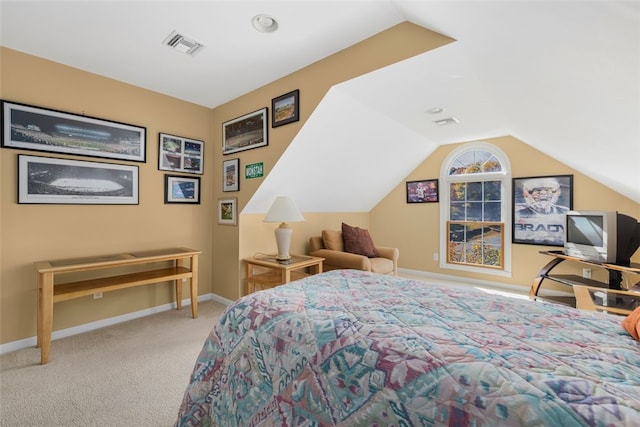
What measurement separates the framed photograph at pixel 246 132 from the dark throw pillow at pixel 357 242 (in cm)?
178

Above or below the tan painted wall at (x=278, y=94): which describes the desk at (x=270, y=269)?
below

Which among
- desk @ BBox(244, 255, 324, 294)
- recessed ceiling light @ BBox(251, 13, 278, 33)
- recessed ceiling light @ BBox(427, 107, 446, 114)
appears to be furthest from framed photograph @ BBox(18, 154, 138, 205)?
recessed ceiling light @ BBox(427, 107, 446, 114)

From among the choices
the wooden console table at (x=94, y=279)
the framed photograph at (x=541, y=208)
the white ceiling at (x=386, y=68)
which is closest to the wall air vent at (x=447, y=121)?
the white ceiling at (x=386, y=68)

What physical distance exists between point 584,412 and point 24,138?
3.79 m

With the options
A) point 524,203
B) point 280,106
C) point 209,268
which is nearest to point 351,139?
point 280,106

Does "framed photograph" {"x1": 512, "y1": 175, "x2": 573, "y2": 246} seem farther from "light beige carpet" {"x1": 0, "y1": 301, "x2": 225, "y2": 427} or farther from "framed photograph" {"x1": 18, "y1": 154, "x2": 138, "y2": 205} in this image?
"framed photograph" {"x1": 18, "y1": 154, "x2": 138, "y2": 205}

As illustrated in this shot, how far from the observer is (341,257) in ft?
11.4

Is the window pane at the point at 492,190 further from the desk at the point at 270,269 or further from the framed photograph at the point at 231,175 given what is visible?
the framed photograph at the point at 231,175

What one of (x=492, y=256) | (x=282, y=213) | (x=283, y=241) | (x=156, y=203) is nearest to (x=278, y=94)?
(x=282, y=213)

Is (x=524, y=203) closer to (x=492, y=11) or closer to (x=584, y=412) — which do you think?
(x=492, y=11)

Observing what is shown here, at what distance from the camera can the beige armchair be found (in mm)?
3365

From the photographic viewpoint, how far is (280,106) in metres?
2.84

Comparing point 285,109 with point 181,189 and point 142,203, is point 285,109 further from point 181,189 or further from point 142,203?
point 142,203

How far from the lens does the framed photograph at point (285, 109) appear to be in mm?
2703
